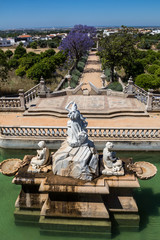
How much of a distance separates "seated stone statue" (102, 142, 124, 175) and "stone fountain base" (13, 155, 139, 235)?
0.18 meters

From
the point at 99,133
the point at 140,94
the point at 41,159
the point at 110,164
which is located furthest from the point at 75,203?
the point at 140,94

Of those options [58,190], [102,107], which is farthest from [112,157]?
[102,107]

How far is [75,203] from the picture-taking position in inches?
285

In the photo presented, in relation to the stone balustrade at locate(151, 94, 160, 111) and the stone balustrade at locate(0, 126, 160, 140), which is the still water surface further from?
the stone balustrade at locate(151, 94, 160, 111)

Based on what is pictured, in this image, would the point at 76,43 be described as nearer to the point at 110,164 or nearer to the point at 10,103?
the point at 10,103

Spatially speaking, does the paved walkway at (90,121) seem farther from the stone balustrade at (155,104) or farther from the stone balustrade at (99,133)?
the stone balustrade at (99,133)

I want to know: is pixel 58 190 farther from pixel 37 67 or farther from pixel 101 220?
pixel 37 67

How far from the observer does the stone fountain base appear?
6.89m

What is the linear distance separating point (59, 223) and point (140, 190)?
12.7 feet

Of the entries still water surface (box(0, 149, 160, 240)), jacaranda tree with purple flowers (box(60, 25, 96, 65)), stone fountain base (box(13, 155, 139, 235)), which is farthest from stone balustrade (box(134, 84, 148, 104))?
jacaranda tree with purple flowers (box(60, 25, 96, 65))

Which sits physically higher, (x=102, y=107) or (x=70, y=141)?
(x=70, y=141)

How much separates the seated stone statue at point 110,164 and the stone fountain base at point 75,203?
180 mm

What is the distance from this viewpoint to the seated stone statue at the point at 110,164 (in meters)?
7.18

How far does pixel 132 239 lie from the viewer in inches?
278
